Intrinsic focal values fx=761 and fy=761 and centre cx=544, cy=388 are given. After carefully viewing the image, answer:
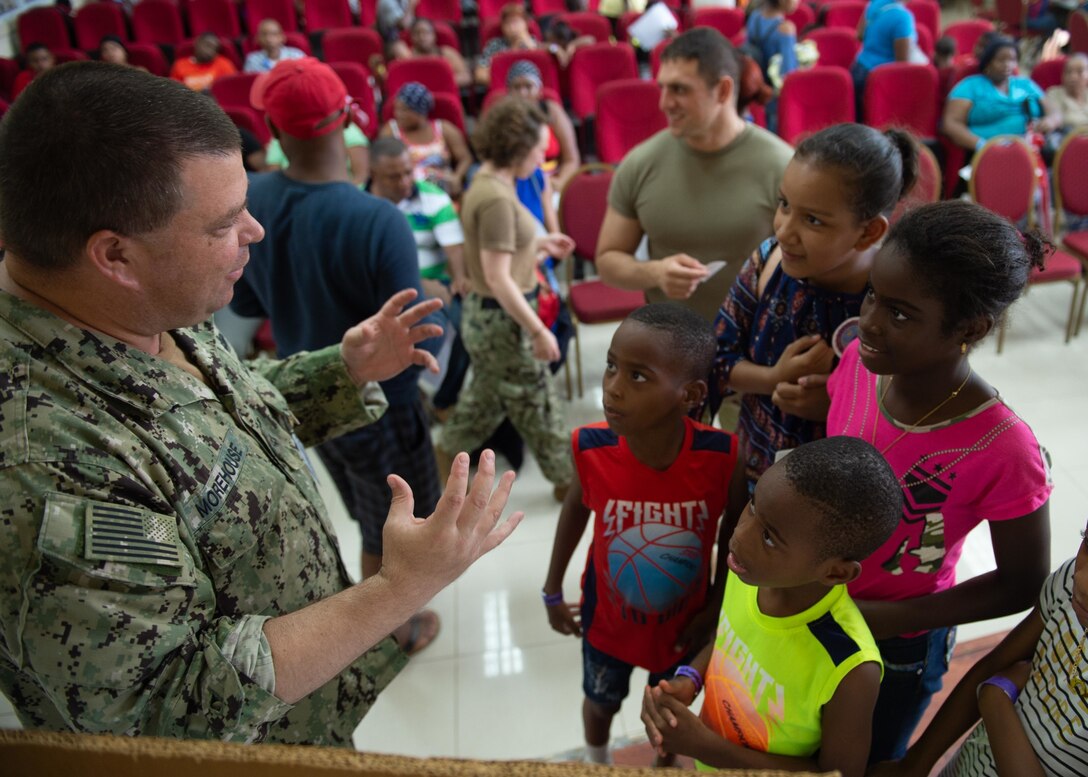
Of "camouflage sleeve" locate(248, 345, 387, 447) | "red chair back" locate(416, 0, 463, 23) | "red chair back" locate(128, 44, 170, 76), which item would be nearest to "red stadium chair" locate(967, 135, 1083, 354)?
"camouflage sleeve" locate(248, 345, 387, 447)

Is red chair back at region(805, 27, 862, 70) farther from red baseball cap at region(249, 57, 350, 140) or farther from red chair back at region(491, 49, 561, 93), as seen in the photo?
red baseball cap at region(249, 57, 350, 140)

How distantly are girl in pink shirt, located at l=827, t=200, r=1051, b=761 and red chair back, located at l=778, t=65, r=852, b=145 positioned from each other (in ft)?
14.2

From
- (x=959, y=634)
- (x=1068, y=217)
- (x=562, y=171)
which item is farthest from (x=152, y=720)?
(x=1068, y=217)

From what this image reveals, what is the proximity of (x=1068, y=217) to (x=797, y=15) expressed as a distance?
402cm

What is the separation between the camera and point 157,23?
7898 millimetres

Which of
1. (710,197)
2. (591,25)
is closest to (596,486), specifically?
(710,197)

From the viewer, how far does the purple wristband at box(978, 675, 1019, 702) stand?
1.02 metres

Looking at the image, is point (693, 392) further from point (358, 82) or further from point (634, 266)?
point (358, 82)

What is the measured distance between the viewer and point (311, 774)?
48 cm

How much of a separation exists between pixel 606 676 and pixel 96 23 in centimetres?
883

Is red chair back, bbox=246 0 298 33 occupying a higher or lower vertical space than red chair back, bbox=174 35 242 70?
higher

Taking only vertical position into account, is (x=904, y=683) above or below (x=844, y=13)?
below

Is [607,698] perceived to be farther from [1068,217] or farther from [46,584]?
[1068,217]

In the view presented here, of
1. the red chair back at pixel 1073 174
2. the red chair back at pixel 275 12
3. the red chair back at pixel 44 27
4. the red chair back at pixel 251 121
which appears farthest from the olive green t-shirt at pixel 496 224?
the red chair back at pixel 44 27
